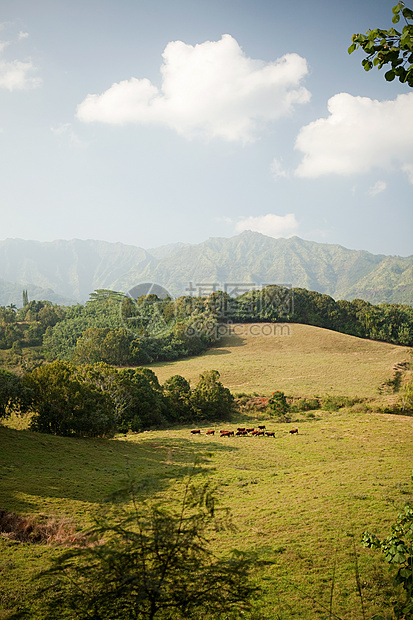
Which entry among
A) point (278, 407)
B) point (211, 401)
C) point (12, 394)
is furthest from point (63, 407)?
point (278, 407)

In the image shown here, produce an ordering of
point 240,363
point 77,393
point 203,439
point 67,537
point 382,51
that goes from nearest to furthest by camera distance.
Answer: point 382,51
point 67,537
point 77,393
point 203,439
point 240,363

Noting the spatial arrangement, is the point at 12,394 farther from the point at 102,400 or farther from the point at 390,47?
the point at 390,47

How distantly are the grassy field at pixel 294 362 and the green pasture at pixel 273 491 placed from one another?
65.7 feet

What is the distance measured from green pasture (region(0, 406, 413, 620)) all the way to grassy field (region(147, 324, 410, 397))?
2004 cm

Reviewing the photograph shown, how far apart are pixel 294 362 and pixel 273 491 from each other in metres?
53.2

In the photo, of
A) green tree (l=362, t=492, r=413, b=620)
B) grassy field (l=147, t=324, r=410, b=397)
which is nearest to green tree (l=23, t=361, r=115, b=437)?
green tree (l=362, t=492, r=413, b=620)

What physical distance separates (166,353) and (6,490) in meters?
67.2

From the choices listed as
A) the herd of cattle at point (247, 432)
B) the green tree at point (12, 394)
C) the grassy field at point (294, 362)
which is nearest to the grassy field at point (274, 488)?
the herd of cattle at point (247, 432)

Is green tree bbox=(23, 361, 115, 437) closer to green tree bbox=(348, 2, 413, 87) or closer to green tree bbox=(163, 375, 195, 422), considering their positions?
green tree bbox=(163, 375, 195, 422)

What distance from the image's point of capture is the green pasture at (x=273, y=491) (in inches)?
325

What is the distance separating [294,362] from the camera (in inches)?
2702

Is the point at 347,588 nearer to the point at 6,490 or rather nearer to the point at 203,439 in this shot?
the point at 6,490

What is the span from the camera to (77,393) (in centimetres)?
2711

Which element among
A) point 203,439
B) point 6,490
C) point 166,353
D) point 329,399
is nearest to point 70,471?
point 6,490
